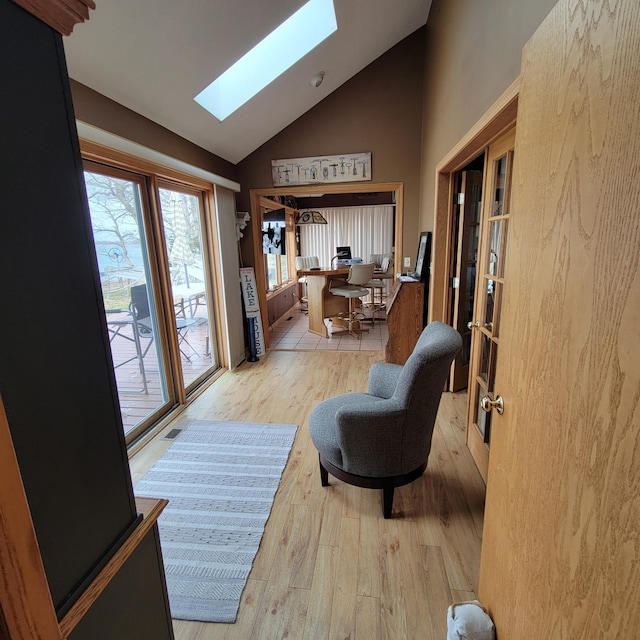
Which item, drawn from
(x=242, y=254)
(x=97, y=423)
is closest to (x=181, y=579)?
(x=97, y=423)

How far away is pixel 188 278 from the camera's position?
342 cm

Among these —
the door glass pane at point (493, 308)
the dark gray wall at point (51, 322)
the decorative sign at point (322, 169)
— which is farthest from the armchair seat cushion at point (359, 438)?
the decorative sign at point (322, 169)

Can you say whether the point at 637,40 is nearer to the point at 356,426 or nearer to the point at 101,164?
the point at 356,426

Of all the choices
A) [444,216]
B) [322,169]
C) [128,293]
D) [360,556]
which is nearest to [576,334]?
[360,556]

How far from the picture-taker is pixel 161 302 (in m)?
2.85

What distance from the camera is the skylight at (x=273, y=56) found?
2.72 meters

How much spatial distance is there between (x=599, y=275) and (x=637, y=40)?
1.22 ft

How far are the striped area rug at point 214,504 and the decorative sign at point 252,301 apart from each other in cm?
163

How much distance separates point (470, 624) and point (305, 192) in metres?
4.03

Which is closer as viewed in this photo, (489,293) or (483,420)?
(489,293)

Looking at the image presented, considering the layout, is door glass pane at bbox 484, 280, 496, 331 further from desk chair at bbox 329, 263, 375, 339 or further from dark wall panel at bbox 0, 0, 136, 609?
desk chair at bbox 329, 263, 375, 339

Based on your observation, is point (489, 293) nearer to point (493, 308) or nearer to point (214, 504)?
point (493, 308)

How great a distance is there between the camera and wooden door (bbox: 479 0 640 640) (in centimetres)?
56

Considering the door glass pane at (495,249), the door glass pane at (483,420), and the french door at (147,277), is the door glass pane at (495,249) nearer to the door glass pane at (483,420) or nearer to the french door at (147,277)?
the door glass pane at (483,420)
